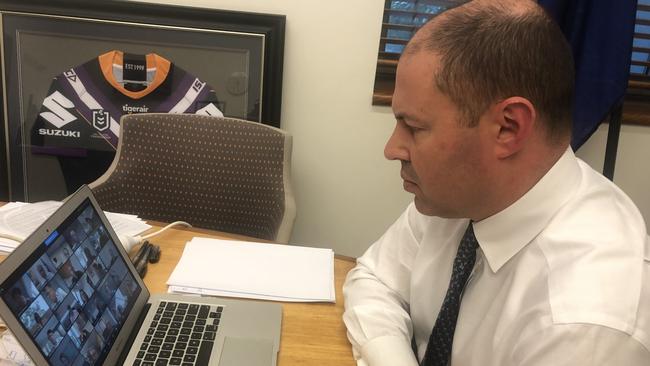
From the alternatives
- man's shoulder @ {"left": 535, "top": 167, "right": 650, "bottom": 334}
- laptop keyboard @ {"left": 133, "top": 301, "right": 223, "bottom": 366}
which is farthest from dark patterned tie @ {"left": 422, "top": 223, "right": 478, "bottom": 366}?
laptop keyboard @ {"left": 133, "top": 301, "right": 223, "bottom": 366}

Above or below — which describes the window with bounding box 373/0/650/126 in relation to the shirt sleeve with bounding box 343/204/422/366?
above

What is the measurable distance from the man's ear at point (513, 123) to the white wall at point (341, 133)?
4.08ft

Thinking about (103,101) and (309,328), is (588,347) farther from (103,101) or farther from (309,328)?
(103,101)

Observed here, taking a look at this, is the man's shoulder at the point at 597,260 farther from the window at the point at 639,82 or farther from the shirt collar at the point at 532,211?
the window at the point at 639,82

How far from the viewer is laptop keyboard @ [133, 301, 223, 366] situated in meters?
0.81

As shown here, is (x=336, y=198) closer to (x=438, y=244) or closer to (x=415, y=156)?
(x=438, y=244)

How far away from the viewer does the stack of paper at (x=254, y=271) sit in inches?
40.8

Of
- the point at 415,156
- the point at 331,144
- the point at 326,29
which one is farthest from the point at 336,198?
the point at 415,156

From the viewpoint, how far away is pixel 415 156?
2.67ft

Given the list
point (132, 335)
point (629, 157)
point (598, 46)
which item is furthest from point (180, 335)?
point (629, 157)

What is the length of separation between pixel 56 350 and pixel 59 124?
153 centimetres

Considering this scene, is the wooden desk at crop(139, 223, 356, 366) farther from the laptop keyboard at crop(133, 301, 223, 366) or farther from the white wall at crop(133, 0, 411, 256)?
the white wall at crop(133, 0, 411, 256)

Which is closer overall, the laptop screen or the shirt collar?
the laptop screen

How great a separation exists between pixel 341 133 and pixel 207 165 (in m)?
0.56
